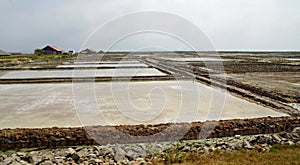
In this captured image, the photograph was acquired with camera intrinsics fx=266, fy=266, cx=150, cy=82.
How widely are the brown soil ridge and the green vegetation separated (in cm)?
92

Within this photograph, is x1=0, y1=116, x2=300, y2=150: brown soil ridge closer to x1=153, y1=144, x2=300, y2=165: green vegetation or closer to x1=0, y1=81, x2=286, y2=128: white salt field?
x1=0, y1=81, x2=286, y2=128: white salt field

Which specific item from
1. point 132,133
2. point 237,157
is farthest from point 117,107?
point 237,157

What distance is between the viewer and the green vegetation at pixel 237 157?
3.89 metres

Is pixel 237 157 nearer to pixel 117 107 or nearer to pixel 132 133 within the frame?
pixel 132 133

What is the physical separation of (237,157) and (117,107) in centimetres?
410

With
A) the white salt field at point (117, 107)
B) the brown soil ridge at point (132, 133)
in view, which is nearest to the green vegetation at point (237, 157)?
the brown soil ridge at point (132, 133)

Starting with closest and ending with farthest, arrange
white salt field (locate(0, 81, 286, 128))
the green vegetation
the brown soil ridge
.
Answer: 1. the green vegetation
2. the brown soil ridge
3. white salt field (locate(0, 81, 286, 128))

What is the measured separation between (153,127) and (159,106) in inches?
85.1

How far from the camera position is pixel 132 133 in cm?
514

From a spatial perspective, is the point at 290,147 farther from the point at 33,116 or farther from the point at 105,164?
the point at 33,116

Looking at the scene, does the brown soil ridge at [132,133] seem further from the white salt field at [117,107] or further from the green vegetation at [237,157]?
the green vegetation at [237,157]

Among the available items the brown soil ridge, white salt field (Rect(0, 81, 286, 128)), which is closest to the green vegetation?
the brown soil ridge

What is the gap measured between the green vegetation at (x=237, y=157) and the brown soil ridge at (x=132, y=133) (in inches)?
36.2

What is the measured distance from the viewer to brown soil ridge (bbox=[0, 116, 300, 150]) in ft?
15.7
